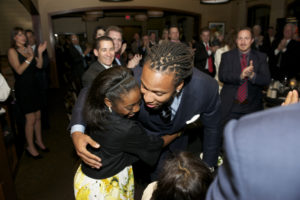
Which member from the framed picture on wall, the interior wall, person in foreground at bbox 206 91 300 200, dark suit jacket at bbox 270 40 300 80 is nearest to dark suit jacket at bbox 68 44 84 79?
dark suit jacket at bbox 270 40 300 80

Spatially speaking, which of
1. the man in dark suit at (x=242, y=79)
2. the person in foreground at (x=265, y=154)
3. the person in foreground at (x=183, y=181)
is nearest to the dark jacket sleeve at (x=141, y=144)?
the person in foreground at (x=183, y=181)

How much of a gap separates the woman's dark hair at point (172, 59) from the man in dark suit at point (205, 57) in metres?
2.76

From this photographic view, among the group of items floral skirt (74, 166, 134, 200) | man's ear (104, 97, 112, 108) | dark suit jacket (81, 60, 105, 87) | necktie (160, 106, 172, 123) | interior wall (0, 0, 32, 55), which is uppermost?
interior wall (0, 0, 32, 55)

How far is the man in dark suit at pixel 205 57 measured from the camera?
3.89 meters

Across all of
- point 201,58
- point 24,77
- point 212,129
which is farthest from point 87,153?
point 201,58

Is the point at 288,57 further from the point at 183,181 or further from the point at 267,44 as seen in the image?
the point at 183,181

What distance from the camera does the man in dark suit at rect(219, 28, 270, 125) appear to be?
7.98 feet

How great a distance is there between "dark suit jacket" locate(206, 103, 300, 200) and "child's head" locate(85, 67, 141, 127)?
839 millimetres

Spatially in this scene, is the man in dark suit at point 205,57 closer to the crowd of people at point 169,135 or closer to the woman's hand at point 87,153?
the crowd of people at point 169,135

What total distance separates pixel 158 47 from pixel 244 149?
37.6 inches

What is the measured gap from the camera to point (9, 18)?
9.81 meters

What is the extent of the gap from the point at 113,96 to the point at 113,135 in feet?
0.67

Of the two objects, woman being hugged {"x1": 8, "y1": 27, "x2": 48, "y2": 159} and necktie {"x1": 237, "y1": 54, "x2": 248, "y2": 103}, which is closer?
necktie {"x1": 237, "y1": 54, "x2": 248, "y2": 103}

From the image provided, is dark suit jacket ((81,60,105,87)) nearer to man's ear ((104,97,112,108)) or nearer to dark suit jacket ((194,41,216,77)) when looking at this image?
man's ear ((104,97,112,108))
